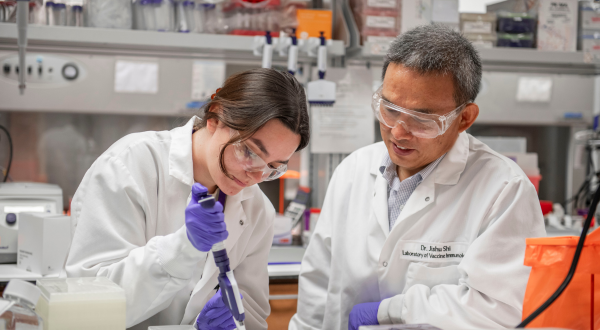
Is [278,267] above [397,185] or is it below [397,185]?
below

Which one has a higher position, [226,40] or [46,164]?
[226,40]

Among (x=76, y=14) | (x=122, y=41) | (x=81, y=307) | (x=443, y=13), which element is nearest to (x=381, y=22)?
(x=443, y=13)

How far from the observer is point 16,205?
2090mm

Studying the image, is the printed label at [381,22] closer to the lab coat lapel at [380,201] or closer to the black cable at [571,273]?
the lab coat lapel at [380,201]

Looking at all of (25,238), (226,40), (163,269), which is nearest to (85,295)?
(163,269)

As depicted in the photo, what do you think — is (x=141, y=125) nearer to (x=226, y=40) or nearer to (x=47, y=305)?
(x=226, y=40)

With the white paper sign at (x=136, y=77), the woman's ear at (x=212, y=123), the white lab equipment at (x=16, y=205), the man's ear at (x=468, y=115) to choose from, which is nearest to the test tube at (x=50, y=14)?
the white paper sign at (x=136, y=77)

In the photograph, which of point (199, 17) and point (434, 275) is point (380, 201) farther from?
point (199, 17)

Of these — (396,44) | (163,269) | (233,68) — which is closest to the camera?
(163,269)

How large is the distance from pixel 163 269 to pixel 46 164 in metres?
1.72

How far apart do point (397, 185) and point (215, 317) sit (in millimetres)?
718

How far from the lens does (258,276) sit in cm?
152

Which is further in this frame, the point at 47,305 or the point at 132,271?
the point at 132,271

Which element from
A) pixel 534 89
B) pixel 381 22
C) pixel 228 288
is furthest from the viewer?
pixel 534 89
